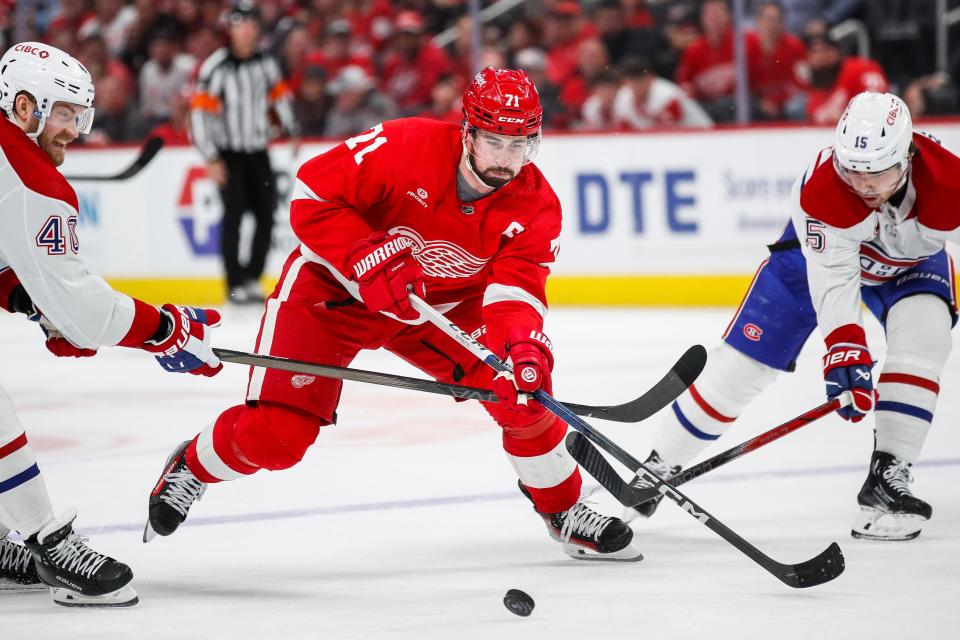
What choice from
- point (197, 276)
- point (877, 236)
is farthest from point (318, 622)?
point (197, 276)

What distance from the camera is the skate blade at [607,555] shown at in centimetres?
313

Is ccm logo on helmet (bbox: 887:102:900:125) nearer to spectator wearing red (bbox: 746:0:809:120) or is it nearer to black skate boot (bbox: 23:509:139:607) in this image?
black skate boot (bbox: 23:509:139:607)

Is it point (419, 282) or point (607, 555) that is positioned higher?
point (419, 282)

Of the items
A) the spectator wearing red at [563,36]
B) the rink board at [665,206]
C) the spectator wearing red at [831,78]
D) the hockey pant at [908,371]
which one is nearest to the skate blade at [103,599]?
the hockey pant at [908,371]

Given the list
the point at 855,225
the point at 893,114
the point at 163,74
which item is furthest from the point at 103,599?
the point at 163,74

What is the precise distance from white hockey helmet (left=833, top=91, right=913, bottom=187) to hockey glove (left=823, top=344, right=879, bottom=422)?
39cm

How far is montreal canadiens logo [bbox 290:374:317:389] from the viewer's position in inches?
122

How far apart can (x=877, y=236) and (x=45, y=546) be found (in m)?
1.90

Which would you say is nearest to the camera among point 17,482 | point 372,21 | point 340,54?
point 17,482

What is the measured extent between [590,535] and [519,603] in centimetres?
54

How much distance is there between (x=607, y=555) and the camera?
3135 millimetres

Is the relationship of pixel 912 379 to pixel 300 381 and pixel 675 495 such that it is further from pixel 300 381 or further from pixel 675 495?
pixel 300 381

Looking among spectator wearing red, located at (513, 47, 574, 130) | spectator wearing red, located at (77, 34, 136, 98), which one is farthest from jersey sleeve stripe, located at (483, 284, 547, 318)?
spectator wearing red, located at (77, 34, 136, 98)

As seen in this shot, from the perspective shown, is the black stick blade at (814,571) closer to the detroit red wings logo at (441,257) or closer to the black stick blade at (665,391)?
the black stick blade at (665,391)
